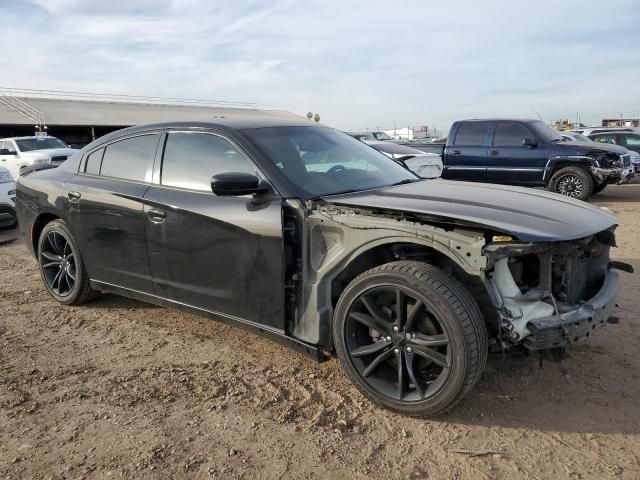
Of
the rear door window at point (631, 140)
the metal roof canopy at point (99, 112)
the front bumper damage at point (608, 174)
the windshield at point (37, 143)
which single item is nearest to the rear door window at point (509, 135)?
the front bumper damage at point (608, 174)

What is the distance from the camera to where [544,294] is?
2.87 metres

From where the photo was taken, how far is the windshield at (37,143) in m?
16.1

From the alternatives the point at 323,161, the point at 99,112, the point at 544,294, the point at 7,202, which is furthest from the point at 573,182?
the point at 99,112

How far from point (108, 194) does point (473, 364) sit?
9.71 ft

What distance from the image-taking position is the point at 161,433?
9.39ft

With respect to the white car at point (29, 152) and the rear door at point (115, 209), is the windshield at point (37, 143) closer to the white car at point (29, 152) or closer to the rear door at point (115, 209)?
the white car at point (29, 152)

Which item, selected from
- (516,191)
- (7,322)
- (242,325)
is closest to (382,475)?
(242,325)

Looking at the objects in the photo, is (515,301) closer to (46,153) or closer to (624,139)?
(46,153)

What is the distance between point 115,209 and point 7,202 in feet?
20.0

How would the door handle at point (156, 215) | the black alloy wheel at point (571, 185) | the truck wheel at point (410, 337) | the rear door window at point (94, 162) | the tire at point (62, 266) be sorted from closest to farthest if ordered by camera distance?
the truck wheel at point (410, 337)
the door handle at point (156, 215)
the rear door window at point (94, 162)
the tire at point (62, 266)
the black alloy wheel at point (571, 185)

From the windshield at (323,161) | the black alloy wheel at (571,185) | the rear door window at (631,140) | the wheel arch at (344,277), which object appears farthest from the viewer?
the rear door window at (631,140)

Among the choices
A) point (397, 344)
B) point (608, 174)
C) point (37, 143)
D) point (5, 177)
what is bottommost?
point (397, 344)

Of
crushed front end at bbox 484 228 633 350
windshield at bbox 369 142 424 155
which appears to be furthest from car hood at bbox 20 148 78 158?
crushed front end at bbox 484 228 633 350

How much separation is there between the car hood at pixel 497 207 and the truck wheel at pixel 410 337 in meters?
0.34
